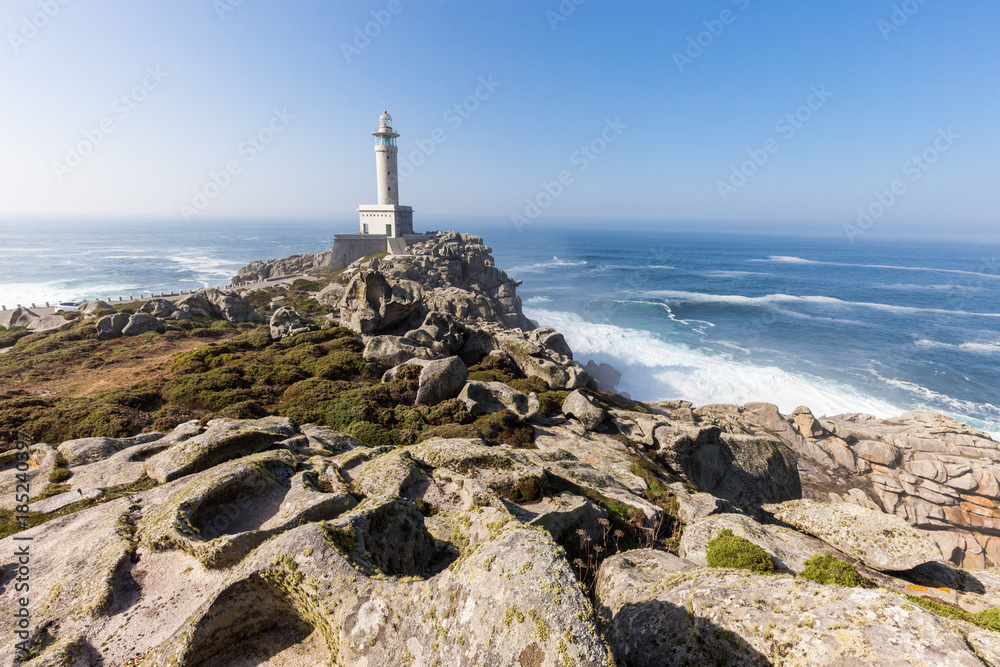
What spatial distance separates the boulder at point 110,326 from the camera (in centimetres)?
3050

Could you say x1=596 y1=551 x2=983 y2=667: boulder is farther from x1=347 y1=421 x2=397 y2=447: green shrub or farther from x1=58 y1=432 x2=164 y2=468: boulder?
x1=58 y1=432 x2=164 y2=468: boulder

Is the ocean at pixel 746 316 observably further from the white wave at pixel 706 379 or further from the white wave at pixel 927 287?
the white wave at pixel 927 287

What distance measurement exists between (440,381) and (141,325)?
27.8 metres

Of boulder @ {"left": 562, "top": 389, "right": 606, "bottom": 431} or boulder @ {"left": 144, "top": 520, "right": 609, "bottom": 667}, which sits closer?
boulder @ {"left": 144, "top": 520, "right": 609, "bottom": 667}

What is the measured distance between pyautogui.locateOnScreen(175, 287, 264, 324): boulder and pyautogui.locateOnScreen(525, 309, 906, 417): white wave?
1687 inches

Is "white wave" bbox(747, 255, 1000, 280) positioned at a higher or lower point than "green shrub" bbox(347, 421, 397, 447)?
higher

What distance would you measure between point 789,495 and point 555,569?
1828 centimetres

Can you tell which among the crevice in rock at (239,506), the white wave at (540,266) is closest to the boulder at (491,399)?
the crevice in rock at (239,506)

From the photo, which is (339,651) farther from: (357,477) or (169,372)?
(169,372)

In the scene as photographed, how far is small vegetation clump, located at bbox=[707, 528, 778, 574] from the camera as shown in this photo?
8031 mm

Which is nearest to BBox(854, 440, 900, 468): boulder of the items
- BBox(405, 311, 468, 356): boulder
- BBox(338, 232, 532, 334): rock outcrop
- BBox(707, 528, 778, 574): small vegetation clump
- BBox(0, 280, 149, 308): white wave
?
BBox(338, 232, 532, 334): rock outcrop

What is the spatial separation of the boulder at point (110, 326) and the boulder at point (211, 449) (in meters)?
27.6

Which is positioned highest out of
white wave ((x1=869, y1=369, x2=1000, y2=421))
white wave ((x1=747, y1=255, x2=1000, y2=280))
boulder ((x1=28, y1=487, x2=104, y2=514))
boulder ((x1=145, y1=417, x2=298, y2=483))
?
white wave ((x1=747, y1=255, x2=1000, y2=280))

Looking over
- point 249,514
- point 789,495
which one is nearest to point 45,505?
point 249,514
